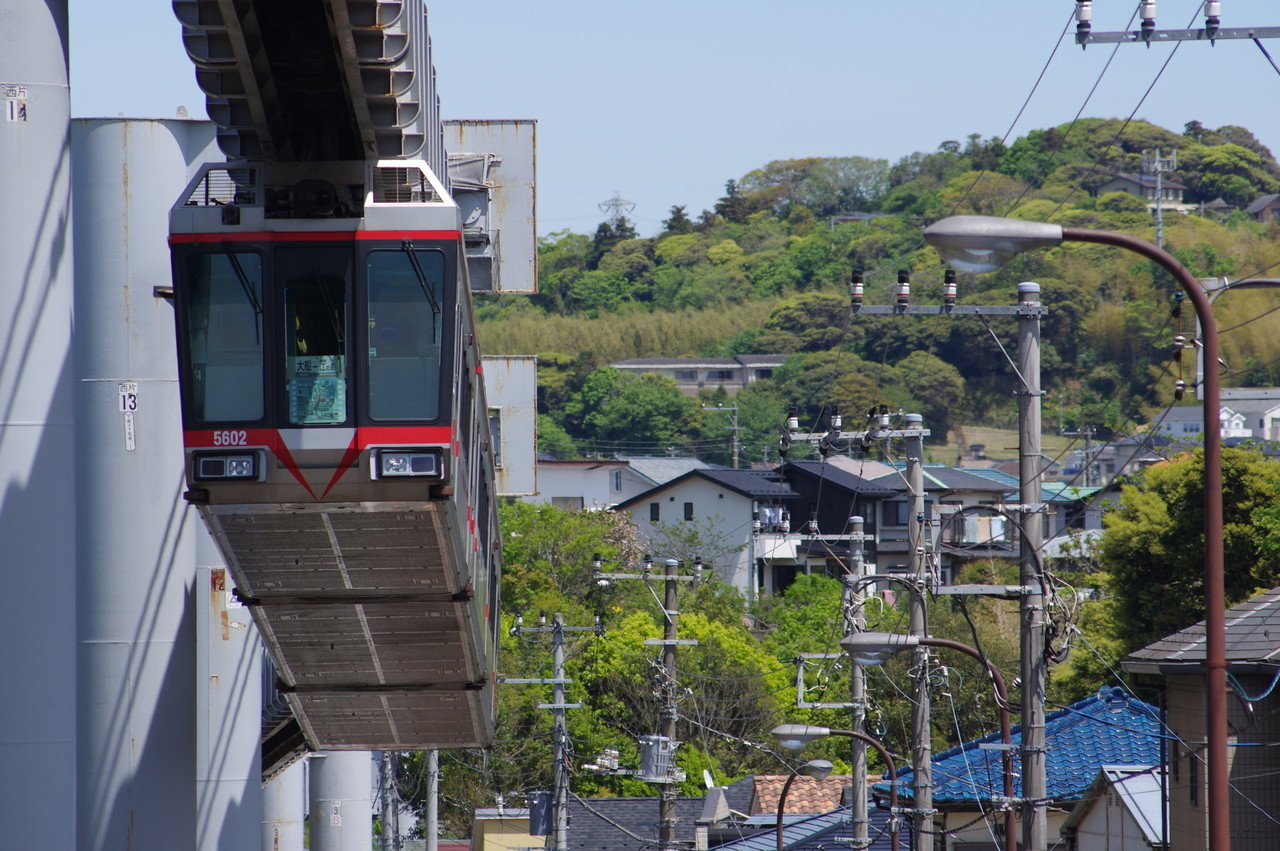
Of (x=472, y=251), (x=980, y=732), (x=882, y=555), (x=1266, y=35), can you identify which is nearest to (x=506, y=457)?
(x=472, y=251)

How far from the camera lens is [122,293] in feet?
53.1

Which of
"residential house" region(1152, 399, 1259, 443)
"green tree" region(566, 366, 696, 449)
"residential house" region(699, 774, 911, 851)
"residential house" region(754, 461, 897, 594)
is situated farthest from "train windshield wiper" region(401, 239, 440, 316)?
"green tree" region(566, 366, 696, 449)

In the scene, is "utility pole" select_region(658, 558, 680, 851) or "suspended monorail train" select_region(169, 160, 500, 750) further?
"utility pole" select_region(658, 558, 680, 851)

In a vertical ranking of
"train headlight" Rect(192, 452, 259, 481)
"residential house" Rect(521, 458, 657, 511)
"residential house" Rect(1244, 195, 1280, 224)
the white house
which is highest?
"residential house" Rect(1244, 195, 1280, 224)

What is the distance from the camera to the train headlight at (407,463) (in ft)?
43.4

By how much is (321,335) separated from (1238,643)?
47.8ft

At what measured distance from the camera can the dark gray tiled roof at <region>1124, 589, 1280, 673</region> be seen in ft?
71.6

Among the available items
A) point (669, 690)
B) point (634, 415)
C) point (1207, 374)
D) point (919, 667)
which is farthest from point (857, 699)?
point (634, 415)

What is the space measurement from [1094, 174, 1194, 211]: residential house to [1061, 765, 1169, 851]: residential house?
16217 centimetres

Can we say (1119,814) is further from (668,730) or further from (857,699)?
(668,730)

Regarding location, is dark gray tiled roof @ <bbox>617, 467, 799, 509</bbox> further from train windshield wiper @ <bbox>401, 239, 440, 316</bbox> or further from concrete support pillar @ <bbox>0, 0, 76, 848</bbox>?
concrete support pillar @ <bbox>0, 0, 76, 848</bbox>

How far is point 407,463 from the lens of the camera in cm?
1327

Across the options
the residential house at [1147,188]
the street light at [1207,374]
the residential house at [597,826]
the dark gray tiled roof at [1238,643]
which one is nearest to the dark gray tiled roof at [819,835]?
the residential house at [597,826]

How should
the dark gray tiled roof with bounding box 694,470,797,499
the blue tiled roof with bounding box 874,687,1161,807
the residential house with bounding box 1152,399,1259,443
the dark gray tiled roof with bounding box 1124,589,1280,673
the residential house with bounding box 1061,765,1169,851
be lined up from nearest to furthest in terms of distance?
the dark gray tiled roof with bounding box 1124,589,1280,673 < the residential house with bounding box 1061,765,1169,851 < the blue tiled roof with bounding box 874,687,1161,807 < the dark gray tiled roof with bounding box 694,470,797,499 < the residential house with bounding box 1152,399,1259,443
